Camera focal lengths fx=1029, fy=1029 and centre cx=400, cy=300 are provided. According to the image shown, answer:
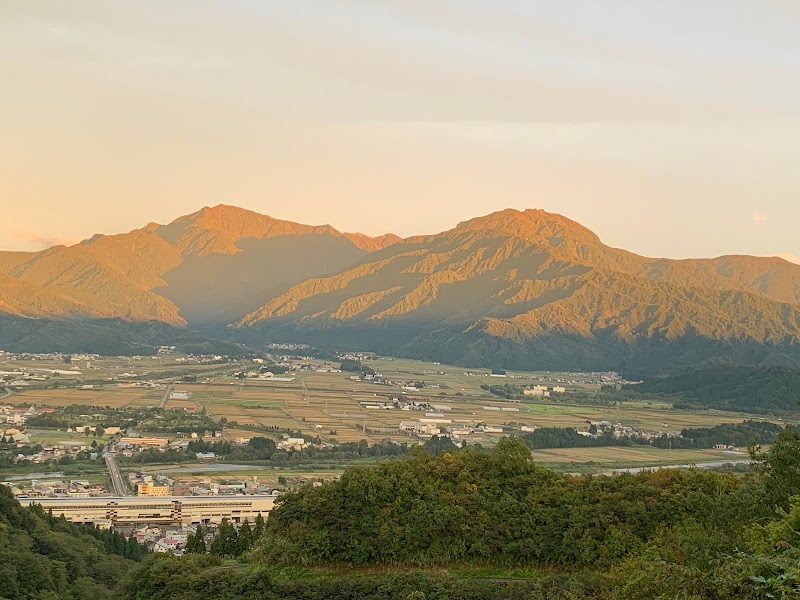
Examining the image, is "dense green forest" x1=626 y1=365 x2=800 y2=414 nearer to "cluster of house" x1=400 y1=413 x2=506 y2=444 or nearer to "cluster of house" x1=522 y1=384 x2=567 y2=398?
"cluster of house" x1=522 y1=384 x2=567 y2=398

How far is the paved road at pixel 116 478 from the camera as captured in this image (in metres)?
71.7

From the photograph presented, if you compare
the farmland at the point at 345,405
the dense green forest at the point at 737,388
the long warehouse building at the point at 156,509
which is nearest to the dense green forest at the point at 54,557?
the long warehouse building at the point at 156,509

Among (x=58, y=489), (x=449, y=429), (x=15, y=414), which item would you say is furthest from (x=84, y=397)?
(x=58, y=489)

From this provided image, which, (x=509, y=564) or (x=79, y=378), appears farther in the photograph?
(x=79, y=378)

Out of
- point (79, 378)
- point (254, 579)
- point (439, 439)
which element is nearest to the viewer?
point (254, 579)

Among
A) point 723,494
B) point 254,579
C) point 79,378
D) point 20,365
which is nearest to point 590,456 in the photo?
point 723,494

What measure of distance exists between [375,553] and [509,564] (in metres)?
5.01

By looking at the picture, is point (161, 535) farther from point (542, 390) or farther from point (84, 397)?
point (542, 390)

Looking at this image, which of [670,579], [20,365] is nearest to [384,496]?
[670,579]

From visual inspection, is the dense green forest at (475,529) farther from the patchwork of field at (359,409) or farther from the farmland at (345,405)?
the patchwork of field at (359,409)

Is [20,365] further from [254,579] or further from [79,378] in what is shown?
[254,579]

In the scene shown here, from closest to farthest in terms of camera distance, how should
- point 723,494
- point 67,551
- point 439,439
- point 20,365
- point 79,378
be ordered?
point 723,494
point 67,551
point 439,439
point 79,378
point 20,365

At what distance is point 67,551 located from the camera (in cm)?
4731

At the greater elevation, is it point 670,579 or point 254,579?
point 670,579
